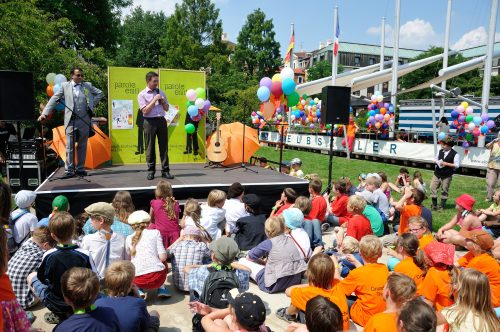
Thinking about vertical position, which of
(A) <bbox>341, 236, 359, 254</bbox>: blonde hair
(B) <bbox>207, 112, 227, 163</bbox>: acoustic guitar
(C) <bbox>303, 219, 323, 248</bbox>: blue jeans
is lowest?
(C) <bbox>303, 219, 323, 248</bbox>: blue jeans

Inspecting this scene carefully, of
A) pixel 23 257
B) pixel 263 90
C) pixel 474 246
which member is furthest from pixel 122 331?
pixel 263 90

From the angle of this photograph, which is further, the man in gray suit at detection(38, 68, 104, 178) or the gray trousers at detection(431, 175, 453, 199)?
the gray trousers at detection(431, 175, 453, 199)

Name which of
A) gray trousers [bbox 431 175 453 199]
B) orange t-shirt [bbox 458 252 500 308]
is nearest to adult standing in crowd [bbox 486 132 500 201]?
gray trousers [bbox 431 175 453 199]

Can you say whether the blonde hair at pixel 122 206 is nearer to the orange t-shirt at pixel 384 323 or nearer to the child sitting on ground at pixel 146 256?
the child sitting on ground at pixel 146 256

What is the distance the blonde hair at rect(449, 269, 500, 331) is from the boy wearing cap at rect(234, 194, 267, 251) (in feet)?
8.78

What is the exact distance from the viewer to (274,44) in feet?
143

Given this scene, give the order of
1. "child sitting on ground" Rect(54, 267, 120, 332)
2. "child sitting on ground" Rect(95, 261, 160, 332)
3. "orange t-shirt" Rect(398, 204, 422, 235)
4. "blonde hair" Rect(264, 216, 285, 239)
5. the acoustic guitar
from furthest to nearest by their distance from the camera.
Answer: the acoustic guitar → "orange t-shirt" Rect(398, 204, 422, 235) → "blonde hair" Rect(264, 216, 285, 239) → "child sitting on ground" Rect(95, 261, 160, 332) → "child sitting on ground" Rect(54, 267, 120, 332)

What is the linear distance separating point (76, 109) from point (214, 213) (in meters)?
3.29

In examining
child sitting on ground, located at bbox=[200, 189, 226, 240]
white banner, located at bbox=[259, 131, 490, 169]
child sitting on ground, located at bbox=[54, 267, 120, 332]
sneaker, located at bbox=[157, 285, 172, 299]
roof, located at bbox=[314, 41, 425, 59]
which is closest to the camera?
child sitting on ground, located at bbox=[54, 267, 120, 332]

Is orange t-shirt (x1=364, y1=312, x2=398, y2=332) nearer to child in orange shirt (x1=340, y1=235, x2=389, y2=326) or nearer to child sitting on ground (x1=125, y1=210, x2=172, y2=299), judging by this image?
child in orange shirt (x1=340, y1=235, x2=389, y2=326)

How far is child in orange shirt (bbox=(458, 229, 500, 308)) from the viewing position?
3367 millimetres

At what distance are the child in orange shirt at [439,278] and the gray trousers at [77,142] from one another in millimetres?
5714

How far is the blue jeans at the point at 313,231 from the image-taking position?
502 centimetres

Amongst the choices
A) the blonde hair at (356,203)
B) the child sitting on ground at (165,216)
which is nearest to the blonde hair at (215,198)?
the child sitting on ground at (165,216)
